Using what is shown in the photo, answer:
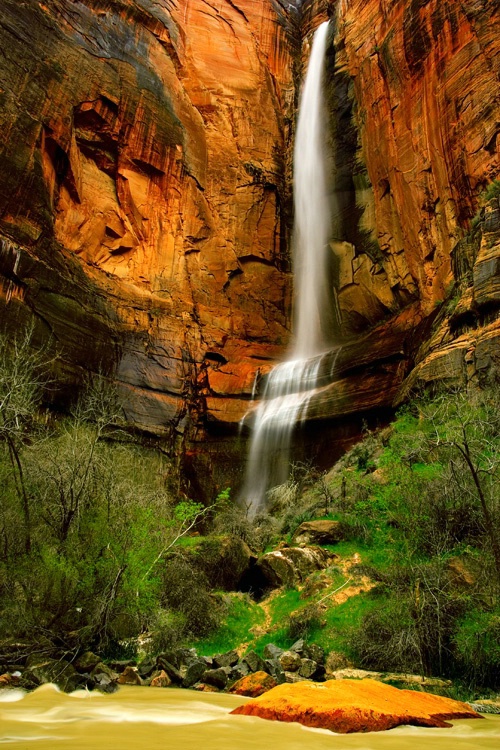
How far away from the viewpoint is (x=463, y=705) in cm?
577

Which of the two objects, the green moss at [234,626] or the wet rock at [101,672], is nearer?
the wet rock at [101,672]

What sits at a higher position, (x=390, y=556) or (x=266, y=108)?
(x=266, y=108)

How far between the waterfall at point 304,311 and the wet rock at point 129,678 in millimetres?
16120

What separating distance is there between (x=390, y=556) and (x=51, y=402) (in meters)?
16.6

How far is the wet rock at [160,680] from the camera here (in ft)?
24.4

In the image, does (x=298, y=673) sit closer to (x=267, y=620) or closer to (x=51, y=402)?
(x=267, y=620)

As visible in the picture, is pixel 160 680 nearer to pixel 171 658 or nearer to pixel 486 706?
pixel 171 658

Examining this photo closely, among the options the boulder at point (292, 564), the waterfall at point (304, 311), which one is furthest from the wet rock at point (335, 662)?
the waterfall at point (304, 311)

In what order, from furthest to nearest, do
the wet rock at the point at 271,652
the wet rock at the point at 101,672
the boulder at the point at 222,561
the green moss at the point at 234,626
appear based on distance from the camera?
the boulder at the point at 222,561 < the green moss at the point at 234,626 < the wet rock at the point at 271,652 < the wet rock at the point at 101,672

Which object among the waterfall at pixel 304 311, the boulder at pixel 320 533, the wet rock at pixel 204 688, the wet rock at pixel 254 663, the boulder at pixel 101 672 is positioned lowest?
the wet rock at pixel 204 688

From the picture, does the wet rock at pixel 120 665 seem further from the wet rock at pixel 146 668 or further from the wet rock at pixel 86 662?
the wet rock at pixel 86 662

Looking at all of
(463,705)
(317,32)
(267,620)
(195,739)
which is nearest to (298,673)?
(463,705)

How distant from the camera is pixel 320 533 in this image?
46.8 ft

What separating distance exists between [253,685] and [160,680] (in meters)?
1.40
